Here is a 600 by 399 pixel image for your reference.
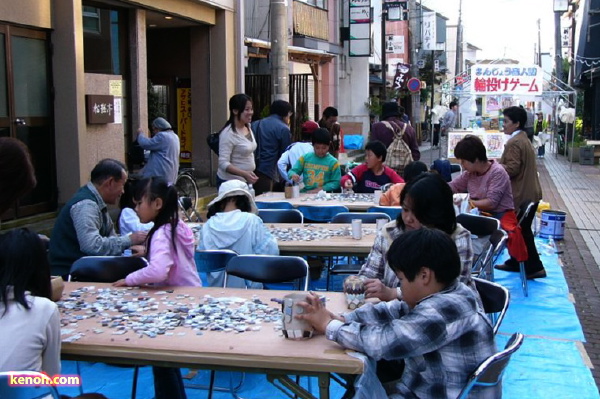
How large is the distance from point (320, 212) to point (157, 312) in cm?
396

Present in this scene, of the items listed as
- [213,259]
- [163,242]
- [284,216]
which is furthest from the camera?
[284,216]

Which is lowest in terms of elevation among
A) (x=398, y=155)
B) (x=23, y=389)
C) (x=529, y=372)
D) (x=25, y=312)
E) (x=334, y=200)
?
(x=529, y=372)

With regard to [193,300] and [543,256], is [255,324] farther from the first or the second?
[543,256]

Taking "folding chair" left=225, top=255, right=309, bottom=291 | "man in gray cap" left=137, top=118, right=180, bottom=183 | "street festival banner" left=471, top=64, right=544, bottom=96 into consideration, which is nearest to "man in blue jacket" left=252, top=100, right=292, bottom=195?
"man in gray cap" left=137, top=118, right=180, bottom=183

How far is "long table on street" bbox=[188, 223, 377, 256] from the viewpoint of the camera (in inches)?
217

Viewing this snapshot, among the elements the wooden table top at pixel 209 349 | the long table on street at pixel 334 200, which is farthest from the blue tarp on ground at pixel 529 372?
the long table on street at pixel 334 200

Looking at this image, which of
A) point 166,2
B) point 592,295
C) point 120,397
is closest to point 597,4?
point 166,2

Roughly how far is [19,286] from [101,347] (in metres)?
0.46

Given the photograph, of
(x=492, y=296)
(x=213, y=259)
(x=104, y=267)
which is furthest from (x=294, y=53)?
(x=492, y=296)

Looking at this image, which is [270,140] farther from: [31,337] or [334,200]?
[31,337]

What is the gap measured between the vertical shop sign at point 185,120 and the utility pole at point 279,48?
135 inches

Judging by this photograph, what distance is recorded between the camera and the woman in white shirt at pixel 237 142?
8.02 meters

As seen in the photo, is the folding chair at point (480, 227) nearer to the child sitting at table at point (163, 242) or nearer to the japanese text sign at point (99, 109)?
the child sitting at table at point (163, 242)

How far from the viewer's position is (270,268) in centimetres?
471
